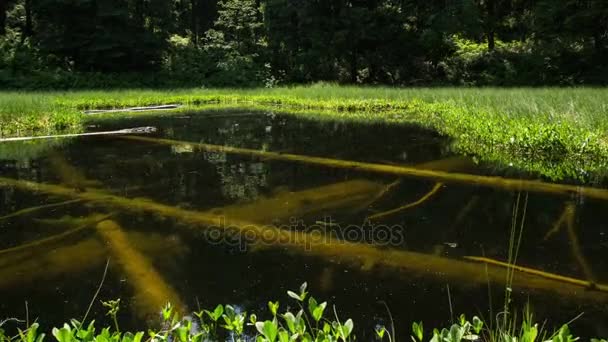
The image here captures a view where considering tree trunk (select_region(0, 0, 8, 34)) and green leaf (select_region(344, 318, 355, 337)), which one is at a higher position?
tree trunk (select_region(0, 0, 8, 34))

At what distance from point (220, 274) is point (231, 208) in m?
1.67

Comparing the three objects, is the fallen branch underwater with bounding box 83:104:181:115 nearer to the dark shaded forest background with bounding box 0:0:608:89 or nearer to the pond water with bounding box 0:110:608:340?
the pond water with bounding box 0:110:608:340

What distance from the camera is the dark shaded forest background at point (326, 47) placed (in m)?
22.5

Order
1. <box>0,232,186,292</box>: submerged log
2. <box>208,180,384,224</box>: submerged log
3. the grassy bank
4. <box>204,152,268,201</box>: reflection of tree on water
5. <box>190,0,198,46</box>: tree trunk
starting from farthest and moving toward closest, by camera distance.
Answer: <box>190,0,198,46</box>: tree trunk, the grassy bank, <box>204,152,268,201</box>: reflection of tree on water, <box>208,180,384,224</box>: submerged log, <box>0,232,186,292</box>: submerged log

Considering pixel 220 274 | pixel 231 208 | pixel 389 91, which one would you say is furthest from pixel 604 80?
pixel 220 274

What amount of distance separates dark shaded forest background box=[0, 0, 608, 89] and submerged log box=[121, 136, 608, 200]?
1760 cm

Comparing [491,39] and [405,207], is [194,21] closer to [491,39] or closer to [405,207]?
[491,39]

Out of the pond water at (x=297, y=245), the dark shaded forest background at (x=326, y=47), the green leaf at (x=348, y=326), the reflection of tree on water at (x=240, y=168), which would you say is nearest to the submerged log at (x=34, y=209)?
the pond water at (x=297, y=245)

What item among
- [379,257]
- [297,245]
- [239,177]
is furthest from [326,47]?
[379,257]

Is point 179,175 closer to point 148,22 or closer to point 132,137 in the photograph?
point 132,137

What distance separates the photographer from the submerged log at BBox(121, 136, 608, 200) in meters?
5.36

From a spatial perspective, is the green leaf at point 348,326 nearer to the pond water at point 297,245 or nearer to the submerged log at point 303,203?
the pond water at point 297,245

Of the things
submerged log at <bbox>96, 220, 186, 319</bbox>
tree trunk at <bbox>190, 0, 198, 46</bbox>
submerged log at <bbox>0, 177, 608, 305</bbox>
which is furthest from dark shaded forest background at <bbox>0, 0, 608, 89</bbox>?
submerged log at <bbox>96, 220, 186, 319</bbox>

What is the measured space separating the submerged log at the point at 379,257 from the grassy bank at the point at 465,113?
3.16 meters
